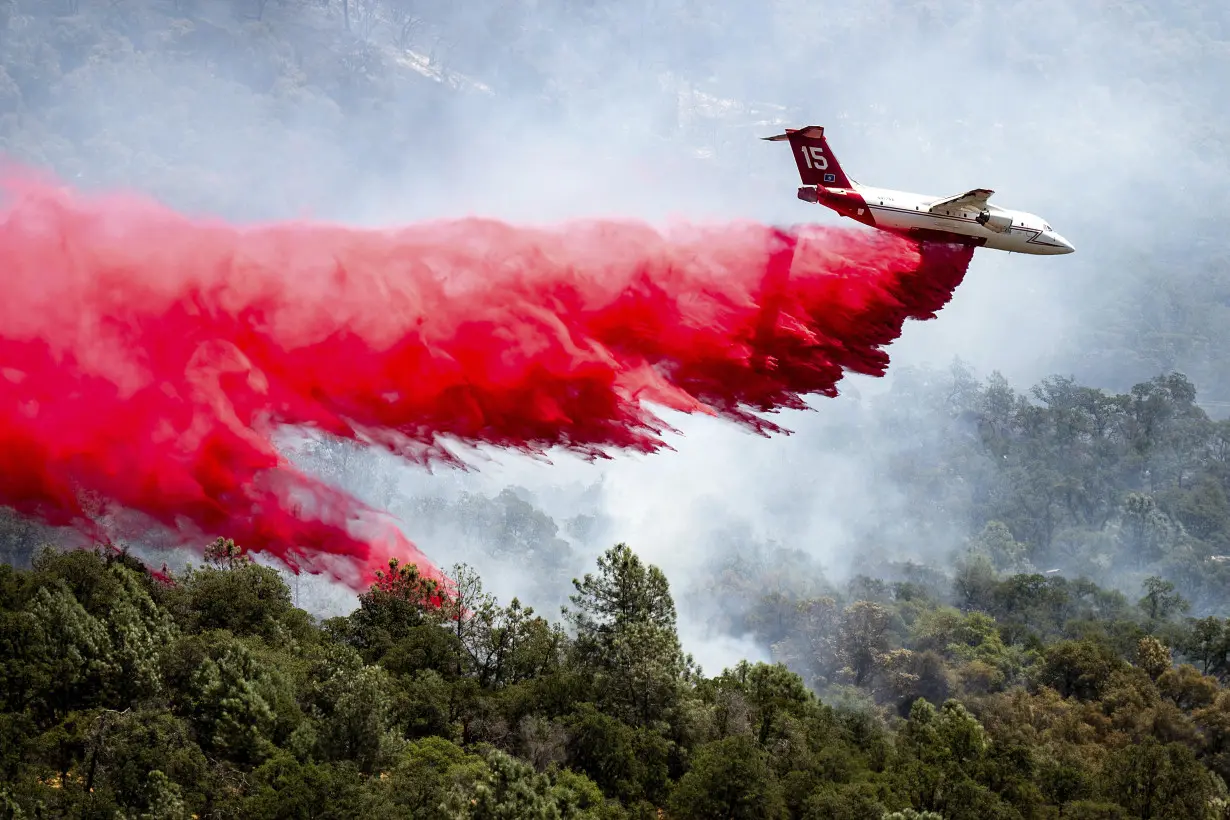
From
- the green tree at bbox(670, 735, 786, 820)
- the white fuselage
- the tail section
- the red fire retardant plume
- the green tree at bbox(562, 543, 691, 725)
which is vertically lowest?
the green tree at bbox(670, 735, 786, 820)

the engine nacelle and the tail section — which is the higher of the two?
the tail section

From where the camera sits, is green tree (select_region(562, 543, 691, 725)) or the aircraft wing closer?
the aircraft wing

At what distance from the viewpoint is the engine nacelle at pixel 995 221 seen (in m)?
56.7

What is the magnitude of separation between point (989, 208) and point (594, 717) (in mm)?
23577

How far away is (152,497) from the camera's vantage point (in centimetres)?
4697

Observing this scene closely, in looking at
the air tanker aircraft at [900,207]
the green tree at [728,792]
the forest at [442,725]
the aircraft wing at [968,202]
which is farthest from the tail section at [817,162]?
the green tree at [728,792]

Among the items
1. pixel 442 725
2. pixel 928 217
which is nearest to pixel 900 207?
pixel 928 217

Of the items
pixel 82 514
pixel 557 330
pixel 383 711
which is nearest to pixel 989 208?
pixel 557 330

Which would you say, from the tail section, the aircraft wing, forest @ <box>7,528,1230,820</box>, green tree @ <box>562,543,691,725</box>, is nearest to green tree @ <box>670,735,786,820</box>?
forest @ <box>7,528,1230,820</box>

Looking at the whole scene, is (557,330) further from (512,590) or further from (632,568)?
(512,590)

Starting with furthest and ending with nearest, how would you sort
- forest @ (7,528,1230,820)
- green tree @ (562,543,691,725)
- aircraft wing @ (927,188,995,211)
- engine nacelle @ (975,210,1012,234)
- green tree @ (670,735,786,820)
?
green tree @ (562,543,691,725) < engine nacelle @ (975,210,1012,234) < aircraft wing @ (927,188,995,211) < green tree @ (670,735,786,820) < forest @ (7,528,1230,820)

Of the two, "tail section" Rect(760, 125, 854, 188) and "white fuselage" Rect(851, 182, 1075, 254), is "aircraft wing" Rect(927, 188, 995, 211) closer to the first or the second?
"white fuselage" Rect(851, 182, 1075, 254)

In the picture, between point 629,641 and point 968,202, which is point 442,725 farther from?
point 968,202

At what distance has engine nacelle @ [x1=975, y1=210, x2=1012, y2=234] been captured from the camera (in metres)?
56.7
